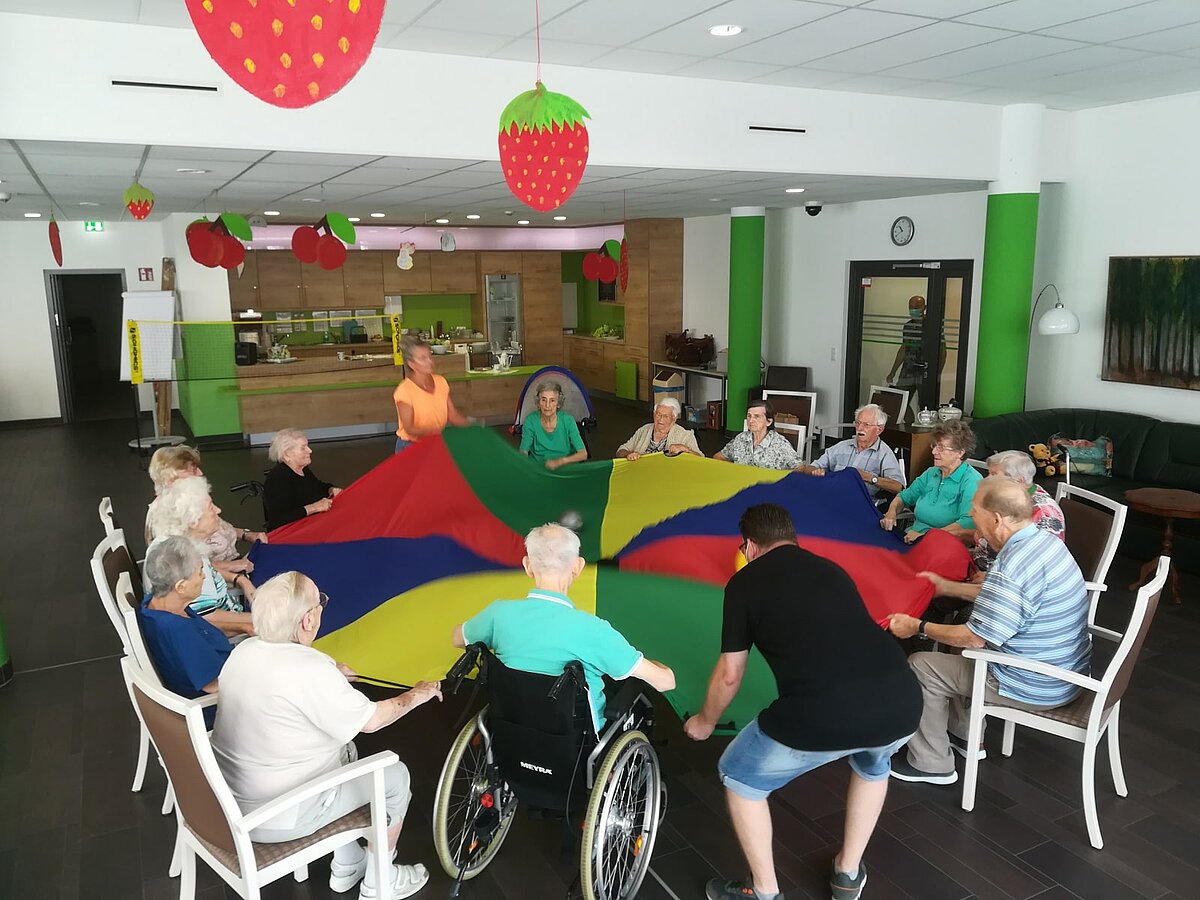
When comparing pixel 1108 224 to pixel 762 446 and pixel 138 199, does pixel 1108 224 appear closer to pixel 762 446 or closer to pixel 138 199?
pixel 762 446

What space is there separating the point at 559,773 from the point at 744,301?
808 cm

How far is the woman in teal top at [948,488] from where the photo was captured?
14.5 feet

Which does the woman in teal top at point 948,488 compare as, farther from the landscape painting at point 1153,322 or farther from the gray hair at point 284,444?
the landscape painting at point 1153,322

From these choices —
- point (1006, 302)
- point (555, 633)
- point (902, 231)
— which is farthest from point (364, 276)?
point (555, 633)

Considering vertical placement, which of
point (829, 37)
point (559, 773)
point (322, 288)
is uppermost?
point (829, 37)

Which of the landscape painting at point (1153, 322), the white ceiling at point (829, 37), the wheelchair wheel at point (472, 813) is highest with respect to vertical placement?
the white ceiling at point (829, 37)

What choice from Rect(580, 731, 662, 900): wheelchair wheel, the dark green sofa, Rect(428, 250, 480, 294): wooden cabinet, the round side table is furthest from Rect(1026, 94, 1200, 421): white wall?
Rect(428, 250, 480, 294): wooden cabinet

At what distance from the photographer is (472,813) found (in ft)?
9.32

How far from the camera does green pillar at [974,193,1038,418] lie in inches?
273

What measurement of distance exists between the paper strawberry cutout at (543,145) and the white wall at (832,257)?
19.8 ft

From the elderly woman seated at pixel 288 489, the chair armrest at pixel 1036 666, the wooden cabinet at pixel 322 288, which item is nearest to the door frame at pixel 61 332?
the wooden cabinet at pixel 322 288

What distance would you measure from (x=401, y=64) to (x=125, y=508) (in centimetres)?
511

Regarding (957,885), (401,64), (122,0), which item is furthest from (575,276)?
(957,885)

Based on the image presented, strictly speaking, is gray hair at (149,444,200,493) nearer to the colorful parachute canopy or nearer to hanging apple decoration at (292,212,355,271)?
the colorful parachute canopy
